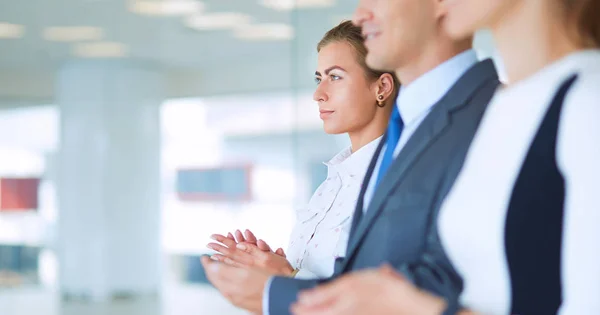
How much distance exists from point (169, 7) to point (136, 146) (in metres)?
1.37

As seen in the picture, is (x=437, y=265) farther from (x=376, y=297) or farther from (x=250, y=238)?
(x=250, y=238)

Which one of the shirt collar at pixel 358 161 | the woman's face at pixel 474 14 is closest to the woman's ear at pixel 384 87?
the shirt collar at pixel 358 161

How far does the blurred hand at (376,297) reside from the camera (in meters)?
0.88

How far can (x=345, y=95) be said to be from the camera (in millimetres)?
2002

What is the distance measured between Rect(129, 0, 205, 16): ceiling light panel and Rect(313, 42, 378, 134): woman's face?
19.5 ft

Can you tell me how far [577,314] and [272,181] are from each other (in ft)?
24.6

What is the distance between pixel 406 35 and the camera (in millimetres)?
1327

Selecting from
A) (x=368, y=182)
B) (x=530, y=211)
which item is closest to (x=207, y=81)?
(x=368, y=182)

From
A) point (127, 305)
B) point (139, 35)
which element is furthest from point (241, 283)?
point (139, 35)

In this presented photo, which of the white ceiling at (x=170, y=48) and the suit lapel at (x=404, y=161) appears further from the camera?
the white ceiling at (x=170, y=48)

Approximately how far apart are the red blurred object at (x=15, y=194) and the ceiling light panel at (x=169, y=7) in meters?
1.88

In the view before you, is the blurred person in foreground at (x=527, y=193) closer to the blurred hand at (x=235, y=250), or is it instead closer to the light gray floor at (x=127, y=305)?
the blurred hand at (x=235, y=250)

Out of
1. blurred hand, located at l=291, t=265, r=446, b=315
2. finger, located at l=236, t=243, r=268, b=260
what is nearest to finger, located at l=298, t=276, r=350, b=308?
blurred hand, located at l=291, t=265, r=446, b=315

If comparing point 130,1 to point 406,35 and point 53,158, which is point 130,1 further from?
point 406,35
